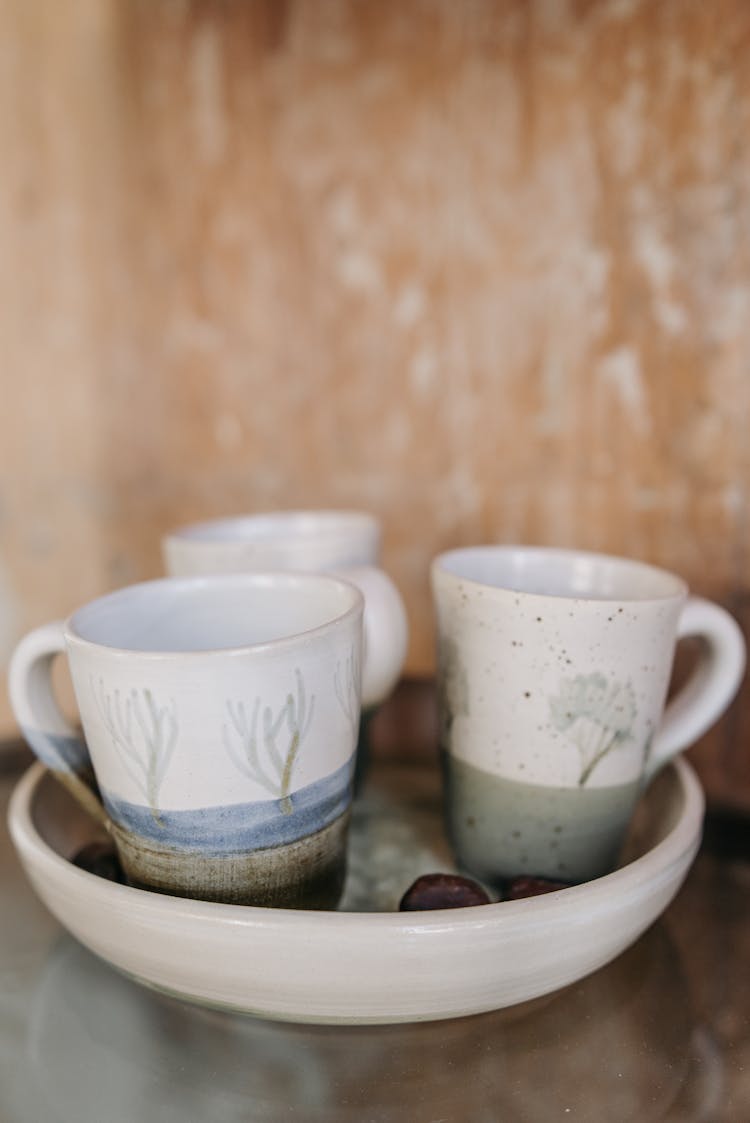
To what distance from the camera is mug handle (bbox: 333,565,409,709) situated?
343 millimetres

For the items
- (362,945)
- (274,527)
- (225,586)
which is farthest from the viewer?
(274,527)

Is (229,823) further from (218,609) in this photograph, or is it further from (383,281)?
(383,281)

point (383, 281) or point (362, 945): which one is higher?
point (383, 281)

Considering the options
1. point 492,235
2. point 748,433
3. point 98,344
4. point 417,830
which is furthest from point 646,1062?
point 98,344

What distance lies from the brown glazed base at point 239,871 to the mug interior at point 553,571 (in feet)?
0.44

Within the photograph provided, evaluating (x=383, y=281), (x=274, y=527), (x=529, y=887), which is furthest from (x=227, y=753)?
(x=383, y=281)

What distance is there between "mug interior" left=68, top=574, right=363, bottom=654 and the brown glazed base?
0.26ft

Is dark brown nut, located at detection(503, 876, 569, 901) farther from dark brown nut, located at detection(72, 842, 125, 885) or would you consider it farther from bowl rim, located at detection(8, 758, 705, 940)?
dark brown nut, located at detection(72, 842, 125, 885)

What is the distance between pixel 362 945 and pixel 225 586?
6.3 inches

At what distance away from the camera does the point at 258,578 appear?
0.37 metres

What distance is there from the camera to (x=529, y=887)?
0.32 m

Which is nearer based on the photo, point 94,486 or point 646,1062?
point 646,1062

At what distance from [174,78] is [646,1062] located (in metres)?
0.61

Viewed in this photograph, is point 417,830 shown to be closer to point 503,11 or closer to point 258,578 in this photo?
point 258,578
